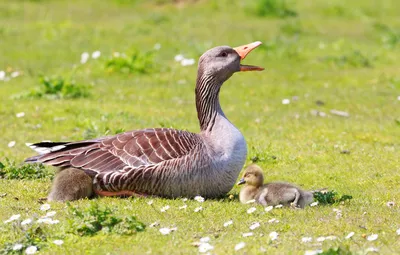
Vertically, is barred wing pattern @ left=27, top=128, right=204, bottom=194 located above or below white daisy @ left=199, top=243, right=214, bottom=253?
above

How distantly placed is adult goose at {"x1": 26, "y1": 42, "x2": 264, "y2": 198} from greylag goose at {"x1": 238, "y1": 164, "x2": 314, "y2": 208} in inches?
8.0

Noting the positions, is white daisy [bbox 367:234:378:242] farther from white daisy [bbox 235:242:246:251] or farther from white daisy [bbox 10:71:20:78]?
white daisy [bbox 10:71:20:78]

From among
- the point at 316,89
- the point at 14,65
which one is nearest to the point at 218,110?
the point at 316,89

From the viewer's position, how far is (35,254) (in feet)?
24.3

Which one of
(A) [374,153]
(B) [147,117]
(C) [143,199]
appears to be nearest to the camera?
(C) [143,199]

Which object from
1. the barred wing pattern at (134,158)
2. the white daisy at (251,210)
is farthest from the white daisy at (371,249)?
the barred wing pattern at (134,158)

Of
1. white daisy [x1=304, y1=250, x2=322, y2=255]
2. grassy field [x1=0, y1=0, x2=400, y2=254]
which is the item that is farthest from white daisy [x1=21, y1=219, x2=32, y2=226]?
white daisy [x1=304, y1=250, x2=322, y2=255]

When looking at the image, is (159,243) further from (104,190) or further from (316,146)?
(316,146)

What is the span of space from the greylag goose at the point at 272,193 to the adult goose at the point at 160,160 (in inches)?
8.0

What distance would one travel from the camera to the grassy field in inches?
313

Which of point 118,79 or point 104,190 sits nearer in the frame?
point 104,190

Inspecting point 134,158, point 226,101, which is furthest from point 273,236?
point 226,101

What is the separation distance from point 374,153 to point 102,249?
6.28 meters

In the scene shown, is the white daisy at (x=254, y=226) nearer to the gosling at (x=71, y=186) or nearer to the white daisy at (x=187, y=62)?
the gosling at (x=71, y=186)
